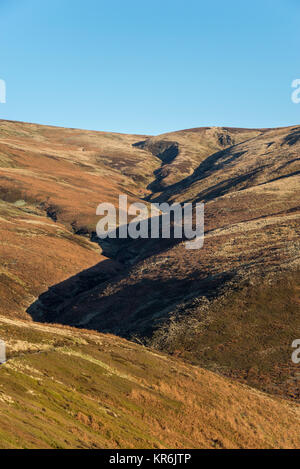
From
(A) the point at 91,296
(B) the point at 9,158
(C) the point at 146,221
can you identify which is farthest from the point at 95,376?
(B) the point at 9,158

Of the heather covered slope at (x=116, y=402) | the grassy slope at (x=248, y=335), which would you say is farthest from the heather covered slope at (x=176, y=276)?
the heather covered slope at (x=116, y=402)

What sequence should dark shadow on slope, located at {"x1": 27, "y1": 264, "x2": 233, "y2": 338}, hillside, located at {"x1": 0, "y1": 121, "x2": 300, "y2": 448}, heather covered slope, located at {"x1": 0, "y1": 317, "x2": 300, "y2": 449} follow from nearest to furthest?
heather covered slope, located at {"x1": 0, "y1": 317, "x2": 300, "y2": 449}
hillside, located at {"x1": 0, "y1": 121, "x2": 300, "y2": 448}
dark shadow on slope, located at {"x1": 27, "y1": 264, "x2": 233, "y2": 338}

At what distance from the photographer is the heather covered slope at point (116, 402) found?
16844mm

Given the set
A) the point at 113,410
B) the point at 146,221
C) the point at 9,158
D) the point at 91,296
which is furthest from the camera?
the point at 9,158

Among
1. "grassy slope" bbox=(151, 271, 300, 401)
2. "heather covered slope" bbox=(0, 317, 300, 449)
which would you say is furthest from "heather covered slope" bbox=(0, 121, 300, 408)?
"heather covered slope" bbox=(0, 317, 300, 449)

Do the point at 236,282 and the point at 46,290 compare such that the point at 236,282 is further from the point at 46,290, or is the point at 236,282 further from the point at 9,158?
the point at 9,158

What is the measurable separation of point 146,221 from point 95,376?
316ft

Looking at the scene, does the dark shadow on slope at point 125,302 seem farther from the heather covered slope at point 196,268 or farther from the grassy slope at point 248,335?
the grassy slope at point 248,335

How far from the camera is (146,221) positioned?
120m

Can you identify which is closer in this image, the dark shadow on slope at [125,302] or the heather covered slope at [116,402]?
the heather covered slope at [116,402]

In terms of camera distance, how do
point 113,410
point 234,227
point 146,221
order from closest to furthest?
1. point 113,410
2. point 234,227
3. point 146,221

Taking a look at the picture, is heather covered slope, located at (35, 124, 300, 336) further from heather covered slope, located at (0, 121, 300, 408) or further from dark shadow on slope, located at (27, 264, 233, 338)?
heather covered slope, located at (0, 121, 300, 408)

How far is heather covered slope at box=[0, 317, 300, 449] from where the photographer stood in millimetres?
16844

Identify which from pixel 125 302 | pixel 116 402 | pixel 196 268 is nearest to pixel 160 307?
pixel 125 302
